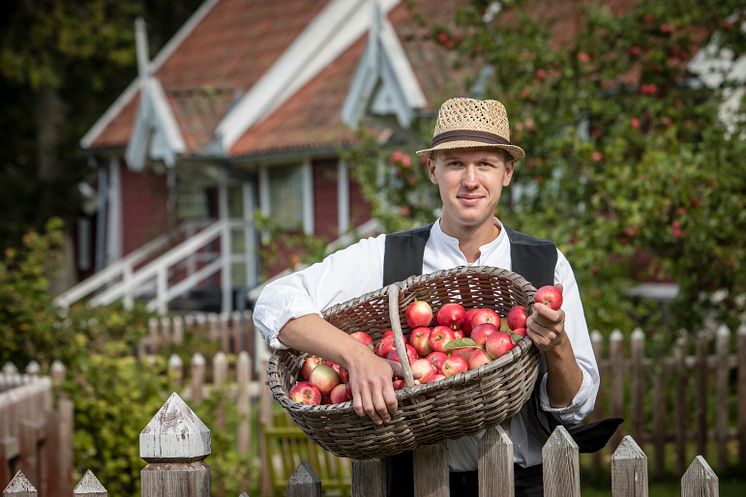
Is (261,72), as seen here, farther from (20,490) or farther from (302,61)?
(20,490)

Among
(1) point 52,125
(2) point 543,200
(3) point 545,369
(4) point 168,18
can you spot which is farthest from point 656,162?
(4) point 168,18

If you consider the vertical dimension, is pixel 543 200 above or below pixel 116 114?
below

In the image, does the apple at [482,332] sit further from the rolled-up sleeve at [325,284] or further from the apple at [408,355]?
the rolled-up sleeve at [325,284]

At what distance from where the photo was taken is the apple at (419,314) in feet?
10.6

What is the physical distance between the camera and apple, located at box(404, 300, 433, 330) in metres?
3.23

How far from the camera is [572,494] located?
294 cm

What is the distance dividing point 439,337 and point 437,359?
0.12 metres

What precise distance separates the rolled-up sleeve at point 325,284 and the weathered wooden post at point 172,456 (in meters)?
0.34

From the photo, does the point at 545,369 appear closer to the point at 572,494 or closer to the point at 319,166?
the point at 572,494

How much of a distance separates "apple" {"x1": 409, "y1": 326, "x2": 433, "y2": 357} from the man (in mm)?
220

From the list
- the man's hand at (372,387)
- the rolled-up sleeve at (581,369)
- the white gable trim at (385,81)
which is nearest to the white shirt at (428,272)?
the rolled-up sleeve at (581,369)

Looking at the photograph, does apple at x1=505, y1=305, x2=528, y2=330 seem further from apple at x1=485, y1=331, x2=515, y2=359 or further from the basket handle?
the basket handle

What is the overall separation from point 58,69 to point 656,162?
1755 centimetres

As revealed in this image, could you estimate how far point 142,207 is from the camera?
2362 cm
